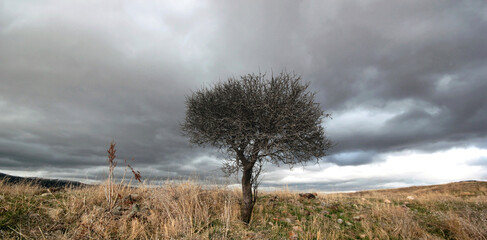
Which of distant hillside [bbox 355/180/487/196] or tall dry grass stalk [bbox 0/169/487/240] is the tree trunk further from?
distant hillside [bbox 355/180/487/196]

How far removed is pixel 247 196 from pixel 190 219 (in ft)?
9.64

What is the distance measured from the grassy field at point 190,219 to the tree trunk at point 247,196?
43 centimetres

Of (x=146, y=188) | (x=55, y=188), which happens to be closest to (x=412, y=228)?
(x=146, y=188)

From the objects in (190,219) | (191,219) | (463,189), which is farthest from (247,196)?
(463,189)

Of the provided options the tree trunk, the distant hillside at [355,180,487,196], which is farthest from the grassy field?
the distant hillside at [355,180,487,196]

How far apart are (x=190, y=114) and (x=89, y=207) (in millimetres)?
5942

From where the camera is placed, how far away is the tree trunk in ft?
32.8

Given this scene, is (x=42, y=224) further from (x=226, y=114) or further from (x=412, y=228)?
(x=412, y=228)

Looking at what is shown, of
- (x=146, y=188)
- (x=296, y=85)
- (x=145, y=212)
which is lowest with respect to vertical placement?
(x=145, y=212)

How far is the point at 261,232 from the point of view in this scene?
8.81 m

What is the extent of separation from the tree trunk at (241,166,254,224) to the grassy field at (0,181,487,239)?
1.40 ft

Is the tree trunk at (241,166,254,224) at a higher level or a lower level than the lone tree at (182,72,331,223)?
lower

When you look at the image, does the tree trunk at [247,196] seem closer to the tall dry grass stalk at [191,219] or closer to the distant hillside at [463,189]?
the tall dry grass stalk at [191,219]

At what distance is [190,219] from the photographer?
26.4 ft
